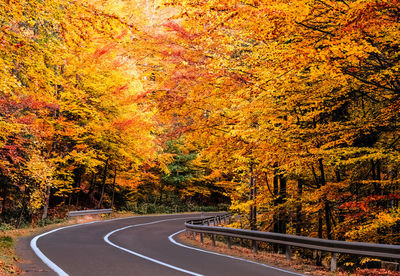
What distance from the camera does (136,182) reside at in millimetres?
32844

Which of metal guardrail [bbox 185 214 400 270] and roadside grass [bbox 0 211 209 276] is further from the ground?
metal guardrail [bbox 185 214 400 270]

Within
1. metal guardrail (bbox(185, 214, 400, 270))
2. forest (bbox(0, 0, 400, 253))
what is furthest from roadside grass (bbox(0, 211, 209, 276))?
metal guardrail (bbox(185, 214, 400, 270))

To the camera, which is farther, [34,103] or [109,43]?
[109,43]

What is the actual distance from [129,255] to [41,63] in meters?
5.77

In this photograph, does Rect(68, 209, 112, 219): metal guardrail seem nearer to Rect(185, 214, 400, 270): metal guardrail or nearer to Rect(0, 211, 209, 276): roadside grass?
Rect(0, 211, 209, 276): roadside grass

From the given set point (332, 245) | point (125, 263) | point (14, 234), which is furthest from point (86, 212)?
point (332, 245)

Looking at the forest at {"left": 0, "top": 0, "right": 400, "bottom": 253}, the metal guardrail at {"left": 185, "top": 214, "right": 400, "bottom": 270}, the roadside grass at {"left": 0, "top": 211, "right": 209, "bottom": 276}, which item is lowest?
the roadside grass at {"left": 0, "top": 211, "right": 209, "bottom": 276}

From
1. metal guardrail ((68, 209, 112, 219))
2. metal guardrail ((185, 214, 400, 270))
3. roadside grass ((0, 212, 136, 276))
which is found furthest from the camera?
metal guardrail ((68, 209, 112, 219))

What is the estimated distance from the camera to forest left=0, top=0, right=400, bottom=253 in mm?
6949

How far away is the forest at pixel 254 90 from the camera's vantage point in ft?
22.8

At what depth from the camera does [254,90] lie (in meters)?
10.3

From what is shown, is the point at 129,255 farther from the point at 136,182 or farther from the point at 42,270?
the point at 136,182

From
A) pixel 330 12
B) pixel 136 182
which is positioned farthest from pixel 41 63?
pixel 136 182

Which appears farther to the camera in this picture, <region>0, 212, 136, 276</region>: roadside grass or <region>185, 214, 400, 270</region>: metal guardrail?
<region>0, 212, 136, 276</region>: roadside grass
